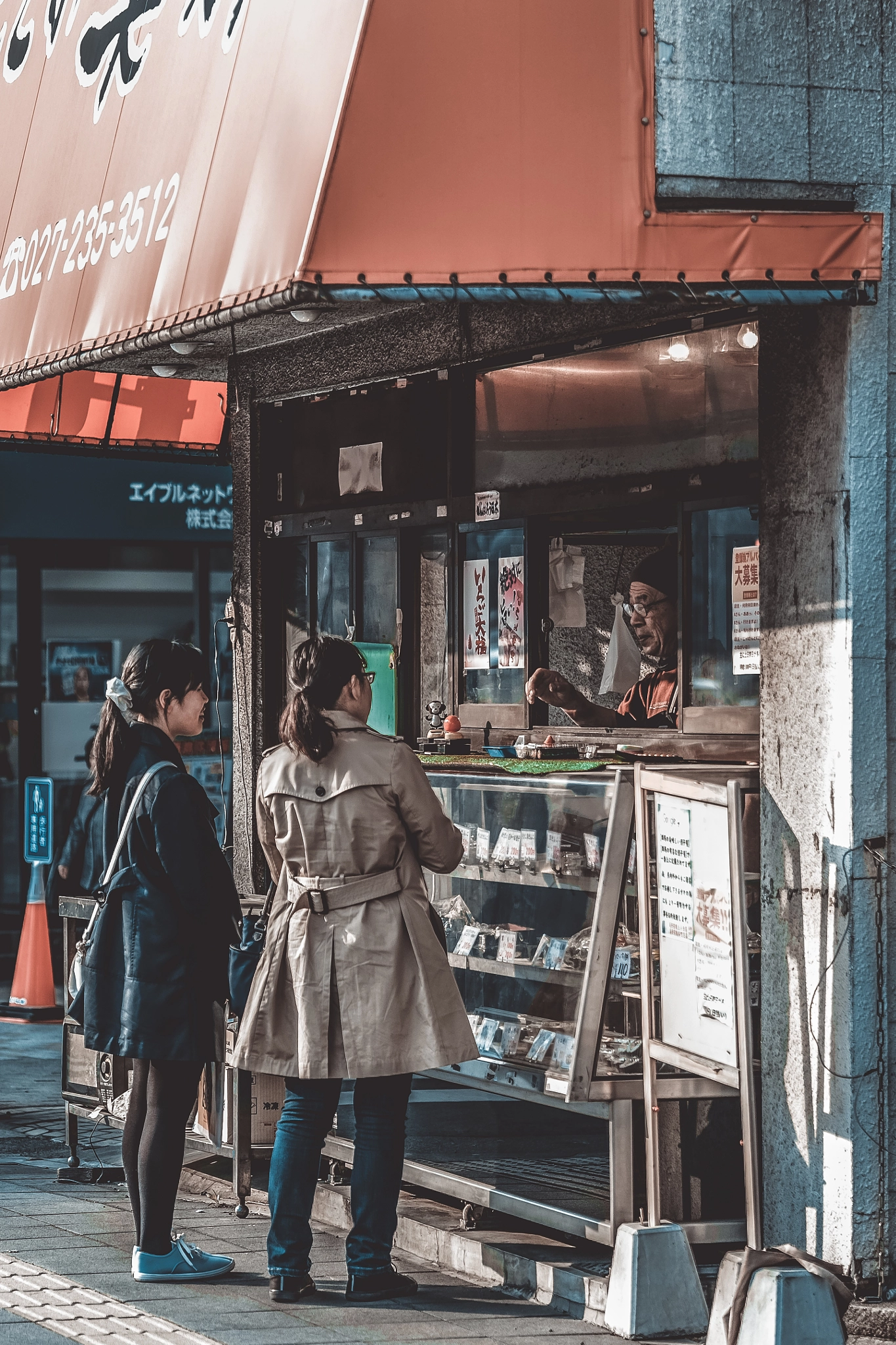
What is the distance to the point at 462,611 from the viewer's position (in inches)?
314

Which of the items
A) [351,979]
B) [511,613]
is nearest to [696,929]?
[351,979]

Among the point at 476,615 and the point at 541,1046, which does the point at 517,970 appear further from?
the point at 476,615

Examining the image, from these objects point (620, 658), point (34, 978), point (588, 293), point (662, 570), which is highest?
point (588, 293)

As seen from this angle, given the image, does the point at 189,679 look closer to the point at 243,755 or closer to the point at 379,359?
the point at 379,359

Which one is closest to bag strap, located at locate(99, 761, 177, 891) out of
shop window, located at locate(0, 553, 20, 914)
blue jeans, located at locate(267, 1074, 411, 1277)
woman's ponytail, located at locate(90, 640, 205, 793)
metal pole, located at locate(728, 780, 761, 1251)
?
woman's ponytail, located at locate(90, 640, 205, 793)

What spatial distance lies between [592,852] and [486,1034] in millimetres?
911

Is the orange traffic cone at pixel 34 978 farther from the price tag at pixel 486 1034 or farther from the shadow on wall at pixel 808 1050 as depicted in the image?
the shadow on wall at pixel 808 1050

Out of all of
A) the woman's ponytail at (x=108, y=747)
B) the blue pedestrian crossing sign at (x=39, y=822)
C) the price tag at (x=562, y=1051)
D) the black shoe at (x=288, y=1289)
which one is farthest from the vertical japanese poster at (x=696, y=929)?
the blue pedestrian crossing sign at (x=39, y=822)

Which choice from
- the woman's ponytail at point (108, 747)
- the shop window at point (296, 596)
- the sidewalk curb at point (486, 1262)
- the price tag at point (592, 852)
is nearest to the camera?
the sidewalk curb at point (486, 1262)

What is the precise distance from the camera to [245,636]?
9.27 meters

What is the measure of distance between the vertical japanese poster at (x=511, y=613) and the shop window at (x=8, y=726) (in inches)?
281

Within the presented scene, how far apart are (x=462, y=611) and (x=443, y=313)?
1.26m

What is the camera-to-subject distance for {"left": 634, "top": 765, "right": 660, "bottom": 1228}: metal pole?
5.46m

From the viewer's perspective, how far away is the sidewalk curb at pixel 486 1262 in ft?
18.6
